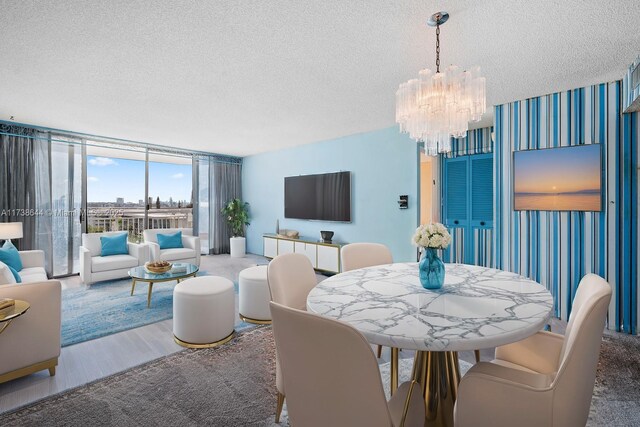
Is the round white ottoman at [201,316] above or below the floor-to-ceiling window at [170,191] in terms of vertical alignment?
below

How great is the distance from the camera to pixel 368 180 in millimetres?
5105

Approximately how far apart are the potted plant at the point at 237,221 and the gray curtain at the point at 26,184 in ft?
10.3

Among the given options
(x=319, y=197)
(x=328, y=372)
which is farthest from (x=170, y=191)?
(x=328, y=372)

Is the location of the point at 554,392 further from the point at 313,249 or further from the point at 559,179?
the point at 313,249

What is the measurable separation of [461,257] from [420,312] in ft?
15.8

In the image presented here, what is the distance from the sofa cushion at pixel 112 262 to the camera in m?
4.39

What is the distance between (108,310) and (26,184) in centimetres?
291

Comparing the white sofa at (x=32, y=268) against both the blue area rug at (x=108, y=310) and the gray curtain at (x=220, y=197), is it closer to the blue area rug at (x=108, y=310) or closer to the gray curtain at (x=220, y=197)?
the blue area rug at (x=108, y=310)

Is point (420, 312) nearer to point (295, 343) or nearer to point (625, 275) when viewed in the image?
point (295, 343)

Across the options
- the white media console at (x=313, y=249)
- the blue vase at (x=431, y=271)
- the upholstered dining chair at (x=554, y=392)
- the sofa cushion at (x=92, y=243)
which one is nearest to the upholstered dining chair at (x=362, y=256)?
the blue vase at (x=431, y=271)

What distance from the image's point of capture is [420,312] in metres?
1.32

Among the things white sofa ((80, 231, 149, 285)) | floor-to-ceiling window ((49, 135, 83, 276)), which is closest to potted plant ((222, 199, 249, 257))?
white sofa ((80, 231, 149, 285))

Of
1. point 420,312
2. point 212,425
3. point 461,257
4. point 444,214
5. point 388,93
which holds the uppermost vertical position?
point 388,93

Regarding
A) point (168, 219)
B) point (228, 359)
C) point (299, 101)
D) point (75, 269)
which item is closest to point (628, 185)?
point (299, 101)
